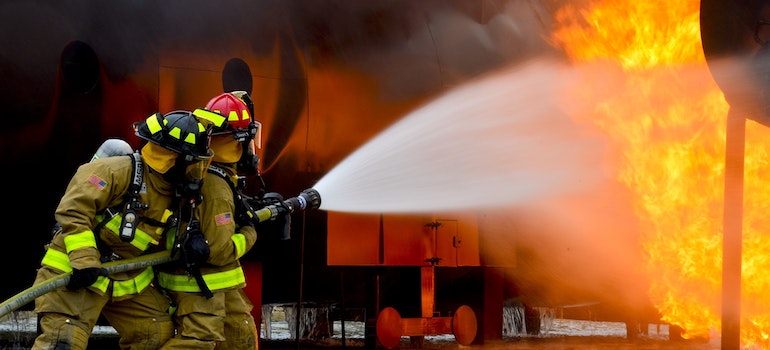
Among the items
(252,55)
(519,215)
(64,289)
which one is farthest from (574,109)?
(64,289)

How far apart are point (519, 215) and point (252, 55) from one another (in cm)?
348

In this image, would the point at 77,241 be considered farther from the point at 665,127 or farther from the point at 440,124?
the point at 665,127

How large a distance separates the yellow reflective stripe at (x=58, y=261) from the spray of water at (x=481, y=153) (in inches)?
124

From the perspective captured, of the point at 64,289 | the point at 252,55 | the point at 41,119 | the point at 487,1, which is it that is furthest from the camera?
the point at 487,1

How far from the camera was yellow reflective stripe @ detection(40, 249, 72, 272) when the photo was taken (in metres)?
5.42

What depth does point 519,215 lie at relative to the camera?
34.0 feet

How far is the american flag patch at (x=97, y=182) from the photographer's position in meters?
5.37

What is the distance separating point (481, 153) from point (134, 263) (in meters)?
4.79

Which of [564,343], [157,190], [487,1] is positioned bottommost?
[564,343]

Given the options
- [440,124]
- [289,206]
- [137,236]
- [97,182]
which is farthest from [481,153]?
[97,182]

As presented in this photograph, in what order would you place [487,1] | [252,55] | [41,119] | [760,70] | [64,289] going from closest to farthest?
[64,289]
[760,70]
[41,119]
[252,55]
[487,1]

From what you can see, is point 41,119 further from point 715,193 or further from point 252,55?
point 715,193

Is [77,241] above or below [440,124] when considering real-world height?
below

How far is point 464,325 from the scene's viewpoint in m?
9.96
